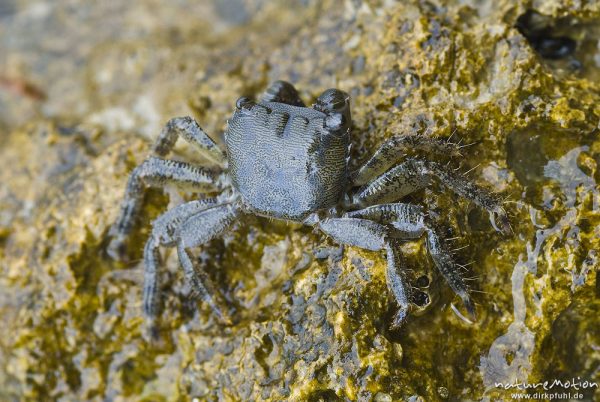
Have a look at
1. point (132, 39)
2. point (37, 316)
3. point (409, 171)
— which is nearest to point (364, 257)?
point (409, 171)

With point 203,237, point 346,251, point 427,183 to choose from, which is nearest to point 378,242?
point 346,251

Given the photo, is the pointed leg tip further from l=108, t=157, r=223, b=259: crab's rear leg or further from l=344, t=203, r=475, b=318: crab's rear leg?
l=108, t=157, r=223, b=259: crab's rear leg

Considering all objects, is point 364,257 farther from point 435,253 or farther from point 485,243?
point 485,243

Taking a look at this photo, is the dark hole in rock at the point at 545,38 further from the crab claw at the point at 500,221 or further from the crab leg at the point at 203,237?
the crab leg at the point at 203,237

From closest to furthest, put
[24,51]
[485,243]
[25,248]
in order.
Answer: [485,243]
[25,248]
[24,51]

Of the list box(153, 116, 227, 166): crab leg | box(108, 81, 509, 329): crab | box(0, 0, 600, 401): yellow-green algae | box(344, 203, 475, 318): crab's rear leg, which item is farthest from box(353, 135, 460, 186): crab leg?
box(153, 116, 227, 166): crab leg

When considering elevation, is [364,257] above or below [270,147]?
below

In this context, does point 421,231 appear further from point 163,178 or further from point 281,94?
point 163,178
